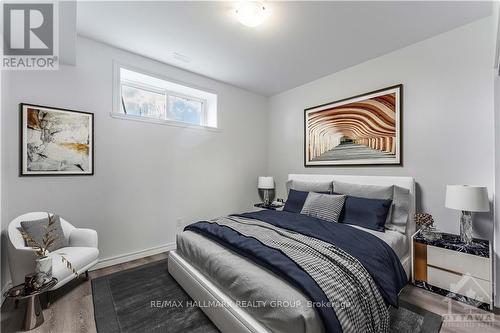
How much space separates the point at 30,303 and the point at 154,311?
92cm

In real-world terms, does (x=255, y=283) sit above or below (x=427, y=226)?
below

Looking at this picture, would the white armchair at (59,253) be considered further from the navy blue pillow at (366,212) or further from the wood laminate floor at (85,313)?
the navy blue pillow at (366,212)

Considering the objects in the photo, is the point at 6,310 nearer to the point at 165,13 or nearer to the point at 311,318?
the point at 311,318

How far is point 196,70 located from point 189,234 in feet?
8.34

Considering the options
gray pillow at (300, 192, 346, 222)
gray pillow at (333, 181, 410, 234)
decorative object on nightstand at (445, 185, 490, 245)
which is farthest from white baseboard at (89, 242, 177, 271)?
decorative object on nightstand at (445, 185, 490, 245)

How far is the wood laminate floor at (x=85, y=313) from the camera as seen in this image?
175cm

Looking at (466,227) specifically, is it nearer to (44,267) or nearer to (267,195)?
(267,195)

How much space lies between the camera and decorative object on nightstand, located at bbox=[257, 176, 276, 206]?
4.22 meters

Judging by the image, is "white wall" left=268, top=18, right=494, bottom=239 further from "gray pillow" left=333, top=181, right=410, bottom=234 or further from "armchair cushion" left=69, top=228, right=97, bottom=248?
"armchair cushion" left=69, top=228, right=97, bottom=248

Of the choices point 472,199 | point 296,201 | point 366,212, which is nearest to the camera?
point 472,199

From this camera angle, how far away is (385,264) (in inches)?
72.6

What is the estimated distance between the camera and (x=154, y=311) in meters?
1.95

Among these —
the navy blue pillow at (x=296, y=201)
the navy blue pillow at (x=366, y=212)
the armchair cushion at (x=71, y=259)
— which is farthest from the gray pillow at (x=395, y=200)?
the armchair cushion at (x=71, y=259)

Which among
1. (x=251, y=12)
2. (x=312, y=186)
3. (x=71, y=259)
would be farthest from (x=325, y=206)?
(x=71, y=259)
